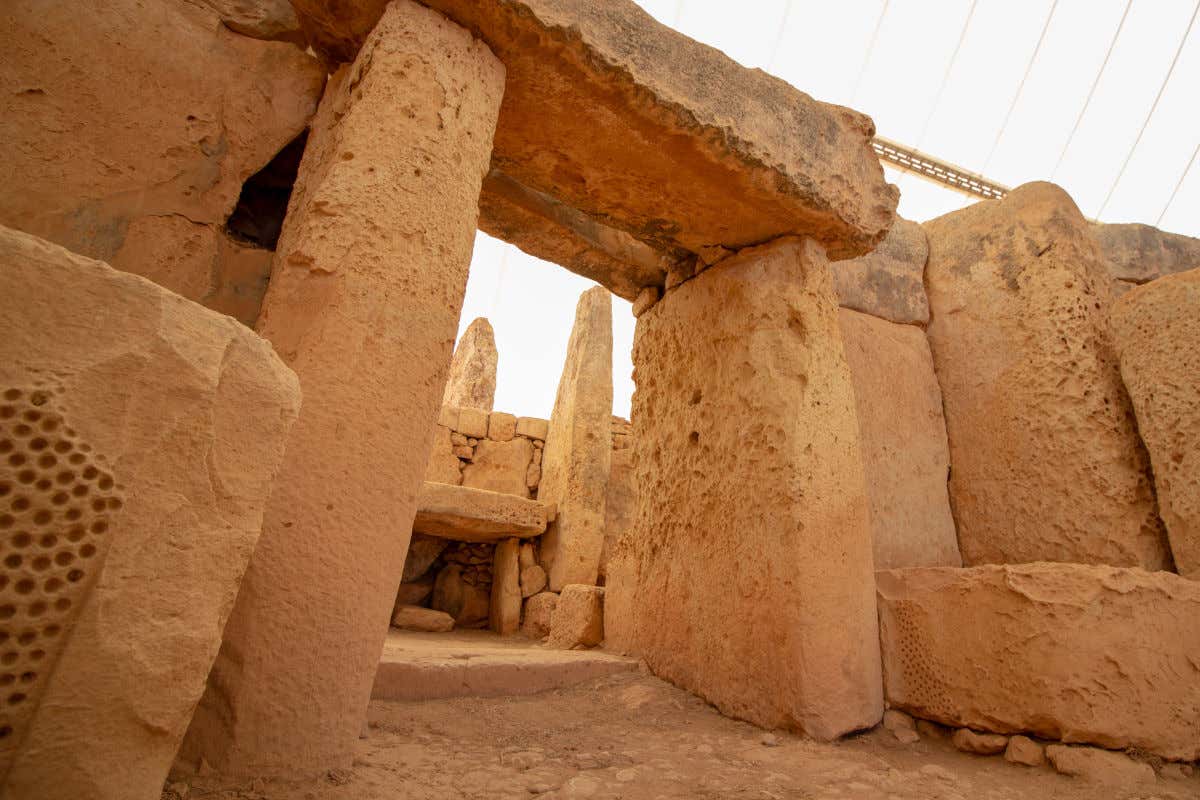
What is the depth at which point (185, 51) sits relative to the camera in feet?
6.31

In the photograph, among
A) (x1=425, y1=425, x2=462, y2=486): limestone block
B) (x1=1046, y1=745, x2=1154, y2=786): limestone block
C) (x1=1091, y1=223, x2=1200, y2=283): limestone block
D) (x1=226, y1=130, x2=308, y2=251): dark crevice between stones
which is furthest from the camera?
(x1=425, y1=425, x2=462, y2=486): limestone block

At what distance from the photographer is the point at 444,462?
6.66 metres

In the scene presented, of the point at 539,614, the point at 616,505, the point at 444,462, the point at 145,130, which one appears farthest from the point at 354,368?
the point at 444,462

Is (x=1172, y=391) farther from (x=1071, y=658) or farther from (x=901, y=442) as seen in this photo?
(x=1071, y=658)

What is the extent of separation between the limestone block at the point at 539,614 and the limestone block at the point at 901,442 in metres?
3.12

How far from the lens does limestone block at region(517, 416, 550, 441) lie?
7.01 m

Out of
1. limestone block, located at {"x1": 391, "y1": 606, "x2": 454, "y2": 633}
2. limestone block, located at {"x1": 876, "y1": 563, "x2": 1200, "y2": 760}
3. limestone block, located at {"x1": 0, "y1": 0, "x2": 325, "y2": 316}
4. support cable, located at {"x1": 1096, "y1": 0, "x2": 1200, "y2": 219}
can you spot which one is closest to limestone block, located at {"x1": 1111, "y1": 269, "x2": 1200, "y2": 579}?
limestone block, located at {"x1": 876, "y1": 563, "x2": 1200, "y2": 760}

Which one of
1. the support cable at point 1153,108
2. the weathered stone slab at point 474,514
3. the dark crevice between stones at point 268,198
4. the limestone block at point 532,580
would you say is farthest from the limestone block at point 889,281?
the support cable at point 1153,108

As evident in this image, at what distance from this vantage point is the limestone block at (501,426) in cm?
694

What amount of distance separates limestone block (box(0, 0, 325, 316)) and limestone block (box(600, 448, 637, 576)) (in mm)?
4273

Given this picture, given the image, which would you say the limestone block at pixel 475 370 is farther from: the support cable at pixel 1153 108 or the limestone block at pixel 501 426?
the support cable at pixel 1153 108

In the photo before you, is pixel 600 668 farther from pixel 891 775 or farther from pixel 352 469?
pixel 352 469

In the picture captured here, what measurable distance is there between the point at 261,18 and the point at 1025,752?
3.33m

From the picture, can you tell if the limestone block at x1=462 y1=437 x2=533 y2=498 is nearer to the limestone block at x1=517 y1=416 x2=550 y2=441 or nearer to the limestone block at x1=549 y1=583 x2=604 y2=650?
the limestone block at x1=517 y1=416 x2=550 y2=441
